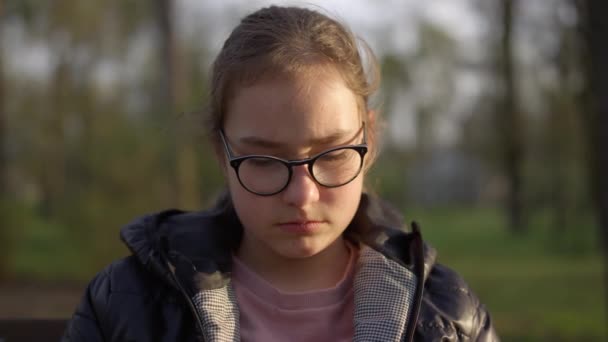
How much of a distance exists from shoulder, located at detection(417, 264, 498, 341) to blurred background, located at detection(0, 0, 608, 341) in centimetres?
52

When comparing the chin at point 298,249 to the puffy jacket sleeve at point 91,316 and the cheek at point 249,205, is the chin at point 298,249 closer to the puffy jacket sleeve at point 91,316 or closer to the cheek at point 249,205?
the cheek at point 249,205

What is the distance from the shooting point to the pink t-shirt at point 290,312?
1.93 m

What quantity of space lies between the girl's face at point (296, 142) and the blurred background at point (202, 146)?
0.45 m

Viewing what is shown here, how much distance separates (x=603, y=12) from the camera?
4902 mm

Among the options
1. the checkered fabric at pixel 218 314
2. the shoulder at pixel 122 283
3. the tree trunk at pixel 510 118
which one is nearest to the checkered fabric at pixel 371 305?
the checkered fabric at pixel 218 314

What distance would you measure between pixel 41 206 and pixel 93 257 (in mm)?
2127

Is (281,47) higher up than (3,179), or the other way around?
(281,47)

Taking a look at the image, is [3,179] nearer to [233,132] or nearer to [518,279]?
[518,279]

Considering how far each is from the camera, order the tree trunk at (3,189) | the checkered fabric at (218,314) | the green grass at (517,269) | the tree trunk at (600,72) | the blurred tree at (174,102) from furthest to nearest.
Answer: the tree trunk at (3,189), the blurred tree at (174,102), the green grass at (517,269), the tree trunk at (600,72), the checkered fabric at (218,314)

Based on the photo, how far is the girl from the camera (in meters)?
1.77

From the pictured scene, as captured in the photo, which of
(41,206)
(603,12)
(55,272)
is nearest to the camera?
(603,12)

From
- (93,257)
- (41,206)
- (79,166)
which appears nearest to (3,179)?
(41,206)

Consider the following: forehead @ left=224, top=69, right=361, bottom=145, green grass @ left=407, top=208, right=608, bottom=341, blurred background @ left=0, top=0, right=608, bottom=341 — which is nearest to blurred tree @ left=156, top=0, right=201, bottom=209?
blurred background @ left=0, top=0, right=608, bottom=341

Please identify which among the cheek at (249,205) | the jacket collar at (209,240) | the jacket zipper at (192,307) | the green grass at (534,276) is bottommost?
the green grass at (534,276)
